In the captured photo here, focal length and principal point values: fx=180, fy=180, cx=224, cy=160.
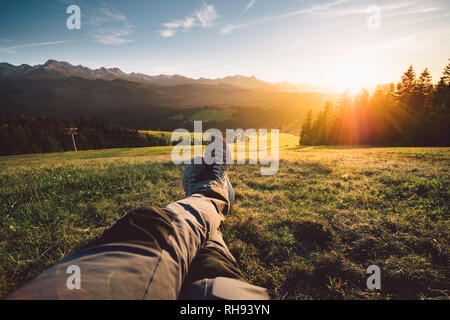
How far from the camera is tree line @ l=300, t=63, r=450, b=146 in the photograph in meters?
27.9

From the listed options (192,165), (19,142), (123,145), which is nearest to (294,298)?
(192,165)

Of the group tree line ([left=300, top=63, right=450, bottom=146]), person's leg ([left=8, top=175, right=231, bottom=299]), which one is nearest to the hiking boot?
person's leg ([left=8, top=175, right=231, bottom=299])

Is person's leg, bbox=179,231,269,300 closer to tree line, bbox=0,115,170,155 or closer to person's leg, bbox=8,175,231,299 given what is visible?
person's leg, bbox=8,175,231,299

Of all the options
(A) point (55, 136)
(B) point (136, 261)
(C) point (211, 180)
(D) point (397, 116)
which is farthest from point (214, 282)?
(A) point (55, 136)

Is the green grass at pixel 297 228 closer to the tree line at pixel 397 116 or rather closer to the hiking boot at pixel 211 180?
the hiking boot at pixel 211 180

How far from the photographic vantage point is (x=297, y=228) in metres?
2.58

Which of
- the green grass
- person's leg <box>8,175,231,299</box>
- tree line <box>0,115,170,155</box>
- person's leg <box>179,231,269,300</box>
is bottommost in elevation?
the green grass

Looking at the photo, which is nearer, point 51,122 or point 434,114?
point 434,114

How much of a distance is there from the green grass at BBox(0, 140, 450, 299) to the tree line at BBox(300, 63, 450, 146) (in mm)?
37128

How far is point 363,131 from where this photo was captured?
3806 cm

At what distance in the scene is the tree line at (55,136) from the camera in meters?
56.8

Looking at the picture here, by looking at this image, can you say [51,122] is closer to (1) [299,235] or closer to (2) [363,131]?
(1) [299,235]
